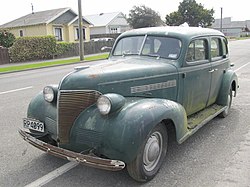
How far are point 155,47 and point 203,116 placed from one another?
1.54 meters

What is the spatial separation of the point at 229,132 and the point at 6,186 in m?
3.82

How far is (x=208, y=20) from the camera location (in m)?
66.2

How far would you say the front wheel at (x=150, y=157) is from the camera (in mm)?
3383

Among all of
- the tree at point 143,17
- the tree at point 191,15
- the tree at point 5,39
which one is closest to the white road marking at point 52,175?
the tree at point 5,39

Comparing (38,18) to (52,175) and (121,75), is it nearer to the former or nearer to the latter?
(121,75)

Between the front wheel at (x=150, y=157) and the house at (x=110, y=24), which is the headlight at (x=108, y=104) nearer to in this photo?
the front wheel at (x=150, y=157)

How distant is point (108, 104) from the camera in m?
3.32

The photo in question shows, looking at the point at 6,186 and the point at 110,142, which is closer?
the point at 110,142

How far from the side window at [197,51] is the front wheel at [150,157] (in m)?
1.61

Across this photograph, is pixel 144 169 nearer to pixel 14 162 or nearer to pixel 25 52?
pixel 14 162

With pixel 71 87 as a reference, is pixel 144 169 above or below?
below

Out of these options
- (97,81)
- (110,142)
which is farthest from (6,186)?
(97,81)

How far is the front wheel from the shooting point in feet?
11.1

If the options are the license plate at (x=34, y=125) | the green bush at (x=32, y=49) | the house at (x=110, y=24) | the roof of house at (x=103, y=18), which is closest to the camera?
the license plate at (x=34, y=125)
